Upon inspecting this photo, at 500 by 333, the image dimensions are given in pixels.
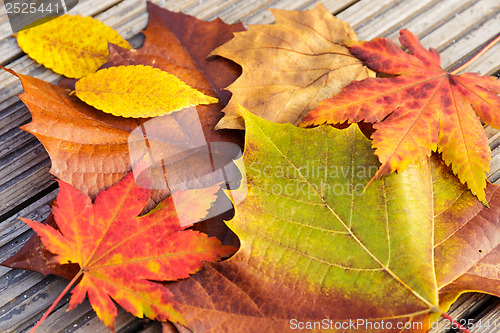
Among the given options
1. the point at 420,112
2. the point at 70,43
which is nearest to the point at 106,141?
the point at 70,43

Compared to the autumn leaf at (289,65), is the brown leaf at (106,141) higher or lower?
lower

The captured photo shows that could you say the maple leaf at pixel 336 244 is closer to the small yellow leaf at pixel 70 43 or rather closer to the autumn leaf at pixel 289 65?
the autumn leaf at pixel 289 65

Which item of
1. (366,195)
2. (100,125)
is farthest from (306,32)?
(100,125)

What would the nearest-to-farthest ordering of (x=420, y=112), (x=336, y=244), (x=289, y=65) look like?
1. (x=336, y=244)
2. (x=420, y=112)
3. (x=289, y=65)

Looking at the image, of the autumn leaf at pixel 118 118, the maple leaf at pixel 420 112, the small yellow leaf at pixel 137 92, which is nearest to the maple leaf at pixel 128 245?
the autumn leaf at pixel 118 118

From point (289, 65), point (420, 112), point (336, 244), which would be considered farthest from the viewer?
point (289, 65)

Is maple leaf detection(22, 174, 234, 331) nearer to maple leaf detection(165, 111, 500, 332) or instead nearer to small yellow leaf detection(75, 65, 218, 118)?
maple leaf detection(165, 111, 500, 332)

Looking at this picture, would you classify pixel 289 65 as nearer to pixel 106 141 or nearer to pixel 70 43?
pixel 106 141

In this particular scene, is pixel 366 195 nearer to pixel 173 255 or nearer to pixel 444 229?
pixel 444 229
